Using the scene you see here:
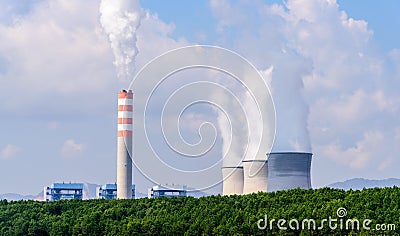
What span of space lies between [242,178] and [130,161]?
10418mm

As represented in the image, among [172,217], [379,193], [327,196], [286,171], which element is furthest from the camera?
[286,171]

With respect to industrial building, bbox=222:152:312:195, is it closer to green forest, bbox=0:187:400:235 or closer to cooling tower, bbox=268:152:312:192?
cooling tower, bbox=268:152:312:192

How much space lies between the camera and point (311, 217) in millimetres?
32312

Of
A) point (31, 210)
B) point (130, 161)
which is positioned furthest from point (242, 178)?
point (31, 210)

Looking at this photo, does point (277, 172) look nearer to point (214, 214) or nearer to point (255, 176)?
point (255, 176)

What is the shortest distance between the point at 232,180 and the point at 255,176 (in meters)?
4.52

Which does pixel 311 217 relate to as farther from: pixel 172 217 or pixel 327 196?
pixel 172 217

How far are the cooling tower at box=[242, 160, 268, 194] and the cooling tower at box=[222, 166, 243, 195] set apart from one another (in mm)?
2933

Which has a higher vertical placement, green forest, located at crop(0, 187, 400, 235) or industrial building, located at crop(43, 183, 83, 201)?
industrial building, located at crop(43, 183, 83, 201)

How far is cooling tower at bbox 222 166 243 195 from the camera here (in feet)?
174

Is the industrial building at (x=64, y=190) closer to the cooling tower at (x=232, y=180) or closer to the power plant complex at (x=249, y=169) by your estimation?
the power plant complex at (x=249, y=169)

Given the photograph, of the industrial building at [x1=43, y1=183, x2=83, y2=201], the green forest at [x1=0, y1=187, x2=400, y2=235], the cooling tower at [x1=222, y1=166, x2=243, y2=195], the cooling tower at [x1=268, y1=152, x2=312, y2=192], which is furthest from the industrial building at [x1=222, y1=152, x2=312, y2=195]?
the industrial building at [x1=43, y1=183, x2=83, y2=201]

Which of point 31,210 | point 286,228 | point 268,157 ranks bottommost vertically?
point 286,228

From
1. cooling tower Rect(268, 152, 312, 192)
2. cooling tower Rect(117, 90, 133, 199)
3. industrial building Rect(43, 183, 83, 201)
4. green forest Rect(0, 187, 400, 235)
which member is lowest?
green forest Rect(0, 187, 400, 235)
